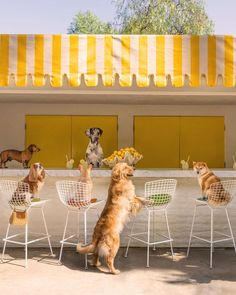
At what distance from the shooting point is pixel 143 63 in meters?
5.43

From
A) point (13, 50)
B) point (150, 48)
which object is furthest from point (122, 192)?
point (13, 50)

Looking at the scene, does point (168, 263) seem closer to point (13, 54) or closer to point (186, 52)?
point (186, 52)

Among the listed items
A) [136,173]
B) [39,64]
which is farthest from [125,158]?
[39,64]

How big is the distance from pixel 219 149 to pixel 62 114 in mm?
3209

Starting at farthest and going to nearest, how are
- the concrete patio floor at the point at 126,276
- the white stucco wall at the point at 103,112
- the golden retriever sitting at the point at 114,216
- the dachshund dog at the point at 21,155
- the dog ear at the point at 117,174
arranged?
1. the white stucco wall at the point at 103,112
2. the dachshund dog at the point at 21,155
3. the dog ear at the point at 117,174
4. the golden retriever sitting at the point at 114,216
5. the concrete patio floor at the point at 126,276

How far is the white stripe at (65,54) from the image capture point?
17.8 ft

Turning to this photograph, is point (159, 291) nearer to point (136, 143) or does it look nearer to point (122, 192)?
point (122, 192)

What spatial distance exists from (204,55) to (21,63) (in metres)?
2.37

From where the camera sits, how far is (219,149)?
8.43 meters

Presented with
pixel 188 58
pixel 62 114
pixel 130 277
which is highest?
pixel 188 58

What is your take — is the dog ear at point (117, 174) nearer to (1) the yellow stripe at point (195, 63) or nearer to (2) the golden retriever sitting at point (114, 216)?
(2) the golden retriever sitting at point (114, 216)

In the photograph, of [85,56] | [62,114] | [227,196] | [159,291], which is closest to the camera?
[159,291]

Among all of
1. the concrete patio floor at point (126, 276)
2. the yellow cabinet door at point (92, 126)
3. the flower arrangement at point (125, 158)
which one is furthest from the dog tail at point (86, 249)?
the yellow cabinet door at point (92, 126)

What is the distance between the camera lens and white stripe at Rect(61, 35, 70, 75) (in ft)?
17.8
